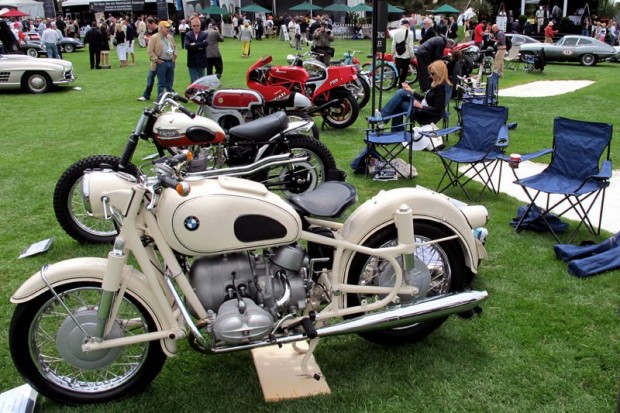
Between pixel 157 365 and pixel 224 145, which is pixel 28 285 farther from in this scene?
pixel 224 145

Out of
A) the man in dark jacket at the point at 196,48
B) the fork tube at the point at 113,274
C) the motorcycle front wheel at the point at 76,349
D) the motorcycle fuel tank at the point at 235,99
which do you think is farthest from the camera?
the man in dark jacket at the point at 196,48

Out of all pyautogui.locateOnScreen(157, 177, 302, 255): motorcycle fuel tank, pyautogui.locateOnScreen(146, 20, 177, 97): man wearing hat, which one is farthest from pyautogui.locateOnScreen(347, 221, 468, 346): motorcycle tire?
pyautogui.locateOnScreen(146, 20, 177, 97): man wearing hat

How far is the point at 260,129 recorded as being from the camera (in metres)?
5.24

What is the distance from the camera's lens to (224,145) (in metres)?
5.58

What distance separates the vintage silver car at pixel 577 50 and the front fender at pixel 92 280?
21336 millimetres

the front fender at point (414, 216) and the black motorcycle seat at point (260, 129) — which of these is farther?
the black motorcycle seat at point (260, 129)

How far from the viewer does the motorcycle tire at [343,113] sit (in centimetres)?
970

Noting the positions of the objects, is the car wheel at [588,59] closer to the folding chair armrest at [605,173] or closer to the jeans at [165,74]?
the jeans at [165,74]

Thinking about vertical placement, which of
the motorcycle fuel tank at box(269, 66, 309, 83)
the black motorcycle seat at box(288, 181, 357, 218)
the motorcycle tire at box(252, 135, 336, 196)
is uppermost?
the motorcycle fuel tank at box(269, 66, 309, 83)

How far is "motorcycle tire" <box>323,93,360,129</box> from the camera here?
970cm

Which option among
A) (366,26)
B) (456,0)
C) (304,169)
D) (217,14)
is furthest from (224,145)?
(456,0)

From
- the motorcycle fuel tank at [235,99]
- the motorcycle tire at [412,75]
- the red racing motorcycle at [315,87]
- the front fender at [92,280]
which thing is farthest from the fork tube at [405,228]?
the motorcycle tire at [412,75]

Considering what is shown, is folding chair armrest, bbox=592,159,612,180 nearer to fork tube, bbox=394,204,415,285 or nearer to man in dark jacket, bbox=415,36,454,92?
fork tube, bbox=394,204,415,285

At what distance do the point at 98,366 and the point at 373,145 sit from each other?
4712 mm
